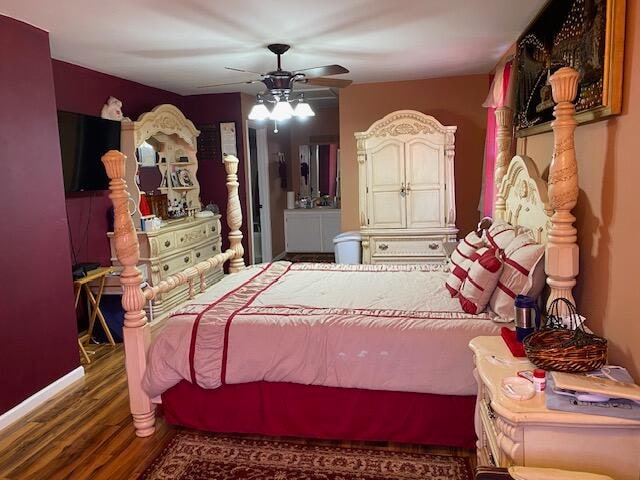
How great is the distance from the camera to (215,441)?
2699 mm

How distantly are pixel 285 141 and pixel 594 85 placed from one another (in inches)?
257

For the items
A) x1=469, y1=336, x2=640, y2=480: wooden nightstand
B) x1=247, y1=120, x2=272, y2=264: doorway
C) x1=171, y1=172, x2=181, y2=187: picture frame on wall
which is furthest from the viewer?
x1=247, y1=120, x2=272, y2=264: doorway

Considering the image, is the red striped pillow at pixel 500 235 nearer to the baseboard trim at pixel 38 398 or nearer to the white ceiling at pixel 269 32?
the white ceiling at pixel 269 32

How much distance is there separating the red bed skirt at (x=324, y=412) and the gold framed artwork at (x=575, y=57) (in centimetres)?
146

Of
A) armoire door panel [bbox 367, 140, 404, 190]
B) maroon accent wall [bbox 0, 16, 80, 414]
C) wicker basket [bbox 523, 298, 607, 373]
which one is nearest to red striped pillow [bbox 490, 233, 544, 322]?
wicker basket [bbox 523, 298, 607, 373]

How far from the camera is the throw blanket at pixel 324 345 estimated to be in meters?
2.42

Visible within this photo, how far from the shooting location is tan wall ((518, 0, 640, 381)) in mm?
1754

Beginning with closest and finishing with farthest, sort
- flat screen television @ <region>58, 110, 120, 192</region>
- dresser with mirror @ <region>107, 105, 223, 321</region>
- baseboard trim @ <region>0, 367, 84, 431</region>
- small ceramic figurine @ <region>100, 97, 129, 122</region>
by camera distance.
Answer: baseboard trim @ <region>0, 367, 84, 431</region> → flat screen television @ <region>58, 110, 120, 192</region> → small ceramic figurine @ <region>100, 97, 129, 122</region> → dresser with mirror @ <region>107, 105, 223, 321</region>

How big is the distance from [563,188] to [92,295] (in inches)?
148

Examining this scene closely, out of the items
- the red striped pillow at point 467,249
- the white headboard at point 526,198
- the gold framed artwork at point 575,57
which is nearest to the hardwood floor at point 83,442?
the red striped pillow at point 467,249

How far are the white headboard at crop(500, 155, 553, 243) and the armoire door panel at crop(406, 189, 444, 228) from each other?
1.34 m

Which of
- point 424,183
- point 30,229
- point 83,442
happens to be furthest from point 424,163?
point 83,442

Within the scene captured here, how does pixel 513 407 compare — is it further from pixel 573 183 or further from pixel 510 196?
pixel 510 196

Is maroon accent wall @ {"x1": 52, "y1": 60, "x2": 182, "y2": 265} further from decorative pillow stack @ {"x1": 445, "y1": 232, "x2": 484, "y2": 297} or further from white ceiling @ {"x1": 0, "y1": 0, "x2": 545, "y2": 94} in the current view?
decorative pillow stack @ {"x1": 445, "y1": 232, "x2": 484, "y2": 297}
